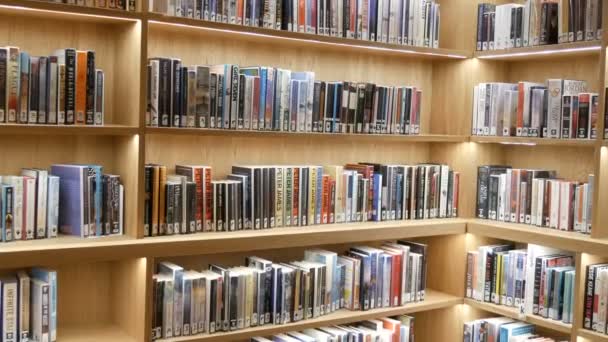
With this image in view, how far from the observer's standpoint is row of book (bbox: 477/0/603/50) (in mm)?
3367

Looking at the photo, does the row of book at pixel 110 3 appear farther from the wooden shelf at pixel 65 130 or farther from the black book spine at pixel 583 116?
the black book spine at pixel 583 116

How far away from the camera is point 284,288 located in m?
3.33

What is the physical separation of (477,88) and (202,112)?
156 centimetres

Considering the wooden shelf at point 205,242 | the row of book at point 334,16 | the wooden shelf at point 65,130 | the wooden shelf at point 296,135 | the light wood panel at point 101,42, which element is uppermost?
the row of book at point 334,16

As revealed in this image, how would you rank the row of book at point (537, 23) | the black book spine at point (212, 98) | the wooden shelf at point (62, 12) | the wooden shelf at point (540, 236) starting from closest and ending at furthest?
the wooden shelf at point (62, 12) → the black book spine at point (212, 98) → the wooden shelf at point (540, 236) → the row of book at point (537, 23)

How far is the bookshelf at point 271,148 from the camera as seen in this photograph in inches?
115

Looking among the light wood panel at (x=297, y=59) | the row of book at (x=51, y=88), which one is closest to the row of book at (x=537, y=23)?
the light wood panel at (x=297, y=59)

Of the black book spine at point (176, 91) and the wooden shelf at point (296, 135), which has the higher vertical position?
the black book spine at point (176, 91)

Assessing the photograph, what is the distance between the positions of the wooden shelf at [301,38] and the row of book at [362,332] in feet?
4.49

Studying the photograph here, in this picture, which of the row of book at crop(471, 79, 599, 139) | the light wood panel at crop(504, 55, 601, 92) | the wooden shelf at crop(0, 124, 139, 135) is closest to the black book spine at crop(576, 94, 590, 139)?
the row of book at crop(471, 79, 599, 139)

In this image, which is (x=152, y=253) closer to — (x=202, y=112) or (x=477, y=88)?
(x=202, y=112)

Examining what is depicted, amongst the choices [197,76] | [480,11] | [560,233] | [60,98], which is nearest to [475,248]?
[560,233]

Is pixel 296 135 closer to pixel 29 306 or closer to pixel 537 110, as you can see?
pixel 537 110

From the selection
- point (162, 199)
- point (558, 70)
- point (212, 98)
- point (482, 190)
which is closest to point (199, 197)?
point (162, 199)
